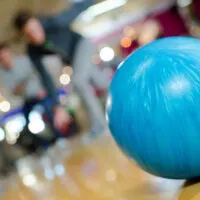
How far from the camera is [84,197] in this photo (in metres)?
2.11

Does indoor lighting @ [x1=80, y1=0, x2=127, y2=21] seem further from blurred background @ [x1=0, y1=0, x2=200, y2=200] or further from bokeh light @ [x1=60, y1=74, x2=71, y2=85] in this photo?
bokeh light @ [x1=60, y1=74, x2=71, y2=85]

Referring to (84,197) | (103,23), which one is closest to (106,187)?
(84,197)

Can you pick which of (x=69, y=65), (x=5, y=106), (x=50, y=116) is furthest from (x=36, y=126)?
(x=69, y=65)

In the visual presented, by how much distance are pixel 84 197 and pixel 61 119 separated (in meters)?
1.05

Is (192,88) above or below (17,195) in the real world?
above

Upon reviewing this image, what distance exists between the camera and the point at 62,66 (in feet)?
12.6

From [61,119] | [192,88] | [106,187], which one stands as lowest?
[106,187]

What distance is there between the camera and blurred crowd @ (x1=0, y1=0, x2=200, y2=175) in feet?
10.1

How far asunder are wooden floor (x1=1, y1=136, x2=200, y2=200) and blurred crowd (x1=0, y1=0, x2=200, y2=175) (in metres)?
0.17

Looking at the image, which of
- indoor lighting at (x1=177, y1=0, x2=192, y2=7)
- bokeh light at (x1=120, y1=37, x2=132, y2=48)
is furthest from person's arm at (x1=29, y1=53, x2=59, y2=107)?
indoor lighting at (x1=177, y1=0, x2=192, y2=7)

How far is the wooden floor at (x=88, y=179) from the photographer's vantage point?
68.9 inches

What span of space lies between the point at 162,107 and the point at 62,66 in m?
2.55

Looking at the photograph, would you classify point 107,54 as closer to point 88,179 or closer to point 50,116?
point 50,116

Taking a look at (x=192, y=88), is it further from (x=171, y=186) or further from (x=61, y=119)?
(x=61, y=119)
